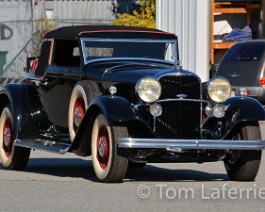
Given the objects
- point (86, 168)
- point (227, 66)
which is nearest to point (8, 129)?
point (86, 168)

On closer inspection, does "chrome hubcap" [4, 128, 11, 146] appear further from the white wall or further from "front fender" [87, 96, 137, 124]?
the white wall

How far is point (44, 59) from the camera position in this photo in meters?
12.4

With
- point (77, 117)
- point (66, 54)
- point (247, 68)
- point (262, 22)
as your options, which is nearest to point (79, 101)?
point (77, 117)

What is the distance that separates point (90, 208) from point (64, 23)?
20719 mm

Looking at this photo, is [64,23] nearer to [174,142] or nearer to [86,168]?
[86,168]

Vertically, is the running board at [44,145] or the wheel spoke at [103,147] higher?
the wheel spoke at [103,147]

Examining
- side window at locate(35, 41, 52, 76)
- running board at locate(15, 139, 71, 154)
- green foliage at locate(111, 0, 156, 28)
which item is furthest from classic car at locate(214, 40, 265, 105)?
running board at locate(15, 139, 71, 154)

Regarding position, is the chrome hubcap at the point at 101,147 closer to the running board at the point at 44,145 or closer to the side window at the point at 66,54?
the running board at the point at 44,145

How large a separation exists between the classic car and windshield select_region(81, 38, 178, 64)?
7.95 meters

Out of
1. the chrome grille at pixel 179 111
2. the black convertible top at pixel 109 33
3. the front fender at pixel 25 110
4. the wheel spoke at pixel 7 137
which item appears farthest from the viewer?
the wheel spoke at pixel 7 137

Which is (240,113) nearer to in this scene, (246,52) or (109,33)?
(109,33)

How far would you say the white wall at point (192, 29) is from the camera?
23141 millimetres

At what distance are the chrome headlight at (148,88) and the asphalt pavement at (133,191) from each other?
0.91m

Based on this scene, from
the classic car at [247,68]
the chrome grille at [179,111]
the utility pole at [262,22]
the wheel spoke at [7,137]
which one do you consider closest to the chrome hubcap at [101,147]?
the chrome grille at [179,111]
